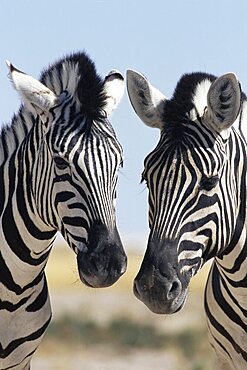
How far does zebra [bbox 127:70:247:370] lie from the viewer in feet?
23.4

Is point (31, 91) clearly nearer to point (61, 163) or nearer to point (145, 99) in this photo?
point (61, 163)

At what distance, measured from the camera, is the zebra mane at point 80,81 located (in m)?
8.14

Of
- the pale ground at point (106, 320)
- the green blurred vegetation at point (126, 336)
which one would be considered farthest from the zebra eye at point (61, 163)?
the green blurred vegetation at point (126, 336)

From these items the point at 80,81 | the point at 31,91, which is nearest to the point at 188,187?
the point at 80,81

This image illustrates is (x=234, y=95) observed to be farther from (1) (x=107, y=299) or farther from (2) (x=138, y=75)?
(1) (x=107, y=299)

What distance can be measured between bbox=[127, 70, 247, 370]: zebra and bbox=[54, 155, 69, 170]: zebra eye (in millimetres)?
660

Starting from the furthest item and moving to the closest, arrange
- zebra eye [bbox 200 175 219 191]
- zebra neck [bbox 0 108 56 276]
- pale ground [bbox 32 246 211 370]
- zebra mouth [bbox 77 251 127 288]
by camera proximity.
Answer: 1. pale ground [bbox 32 246 211 370]
2. zebra neck [bbox 0 108 56 276]
3. zebra mouth [bbox 77 251 127 288]
4. zebra eye [bbox 200 175 219 191]

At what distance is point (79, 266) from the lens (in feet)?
25.0

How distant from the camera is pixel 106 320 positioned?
90.2 feet

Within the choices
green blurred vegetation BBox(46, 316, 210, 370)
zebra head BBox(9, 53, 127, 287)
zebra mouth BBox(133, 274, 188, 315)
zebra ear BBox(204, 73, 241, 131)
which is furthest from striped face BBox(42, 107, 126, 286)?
green blurred vegetation BBox(46, 316, 210, 370)

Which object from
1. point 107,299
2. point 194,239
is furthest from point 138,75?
point 107,299

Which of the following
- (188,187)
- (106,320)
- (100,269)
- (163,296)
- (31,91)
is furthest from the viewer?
(106,320)

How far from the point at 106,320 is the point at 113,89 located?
1949 cm

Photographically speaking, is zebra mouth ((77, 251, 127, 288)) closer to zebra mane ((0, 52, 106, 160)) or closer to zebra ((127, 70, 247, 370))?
zebra ((127, 70, 247, 370))
